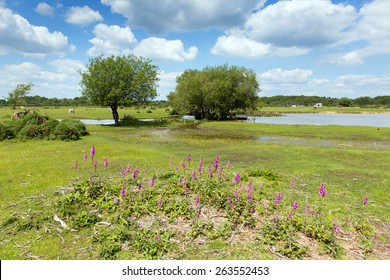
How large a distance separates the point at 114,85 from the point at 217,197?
41.7m

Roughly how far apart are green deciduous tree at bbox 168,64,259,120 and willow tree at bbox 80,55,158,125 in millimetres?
22309

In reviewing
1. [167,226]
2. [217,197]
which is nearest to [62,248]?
[167,226]

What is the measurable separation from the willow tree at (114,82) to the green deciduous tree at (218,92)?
878 inches

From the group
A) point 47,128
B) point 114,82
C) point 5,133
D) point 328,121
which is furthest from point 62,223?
point 328,121

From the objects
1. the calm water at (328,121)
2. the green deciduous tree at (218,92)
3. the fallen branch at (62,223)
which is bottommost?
the calm water at (328,121)

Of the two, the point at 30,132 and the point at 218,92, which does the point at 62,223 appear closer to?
the point at 30,132

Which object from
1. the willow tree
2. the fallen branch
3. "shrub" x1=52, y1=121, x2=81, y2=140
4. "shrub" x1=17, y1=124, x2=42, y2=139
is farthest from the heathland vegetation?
the willow tree

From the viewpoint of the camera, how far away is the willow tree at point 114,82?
45.1m

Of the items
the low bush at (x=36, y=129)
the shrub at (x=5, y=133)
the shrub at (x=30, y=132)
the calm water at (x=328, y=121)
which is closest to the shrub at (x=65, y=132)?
the low bush at (x=36, y=129)

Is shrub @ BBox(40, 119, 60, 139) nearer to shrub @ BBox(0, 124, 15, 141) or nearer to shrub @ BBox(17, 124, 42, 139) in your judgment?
shrub @ BBox(17, 124, 42, 139)

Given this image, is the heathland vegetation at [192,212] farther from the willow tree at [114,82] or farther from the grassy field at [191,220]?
the willow tree at [114,82]

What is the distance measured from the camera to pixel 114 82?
46.0m

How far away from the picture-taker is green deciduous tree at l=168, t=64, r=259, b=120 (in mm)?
67812

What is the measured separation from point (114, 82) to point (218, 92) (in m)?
28.9
